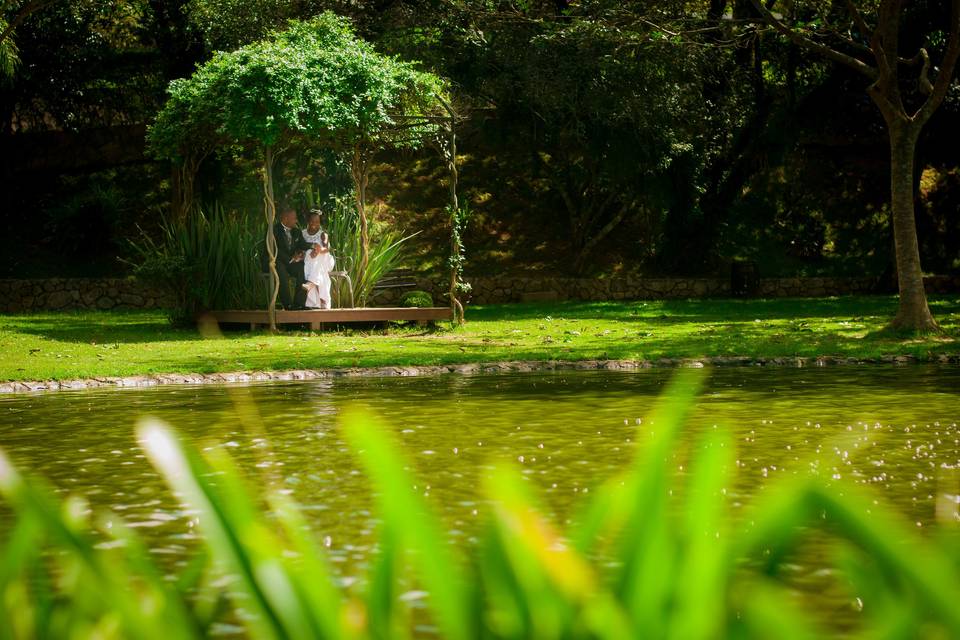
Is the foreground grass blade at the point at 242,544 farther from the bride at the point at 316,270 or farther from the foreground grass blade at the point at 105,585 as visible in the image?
the bride at the point at 316,270

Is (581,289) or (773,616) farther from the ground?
(773,616)

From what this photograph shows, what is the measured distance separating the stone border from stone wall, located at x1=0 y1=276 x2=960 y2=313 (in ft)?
42.5

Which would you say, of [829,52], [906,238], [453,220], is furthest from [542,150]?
[906,238]

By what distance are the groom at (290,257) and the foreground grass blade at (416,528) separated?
21161 millimetres

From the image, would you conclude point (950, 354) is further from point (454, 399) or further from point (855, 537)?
point (855, 537)

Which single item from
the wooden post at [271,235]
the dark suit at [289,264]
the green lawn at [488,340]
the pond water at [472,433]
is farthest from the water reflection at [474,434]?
the dark suit at [289,264]

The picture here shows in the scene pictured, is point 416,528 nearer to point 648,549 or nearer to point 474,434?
point 648,549

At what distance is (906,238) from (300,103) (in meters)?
9.48

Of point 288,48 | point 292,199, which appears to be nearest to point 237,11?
point 292,199

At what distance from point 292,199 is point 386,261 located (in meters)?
5.63

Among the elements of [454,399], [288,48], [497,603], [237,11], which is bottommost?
[454,399]

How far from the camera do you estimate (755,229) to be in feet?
105

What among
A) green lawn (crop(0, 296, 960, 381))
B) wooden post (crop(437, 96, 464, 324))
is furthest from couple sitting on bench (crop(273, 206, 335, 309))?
wooden post (crop(437, 96, 464, 324))

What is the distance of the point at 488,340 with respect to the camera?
59.5ft
